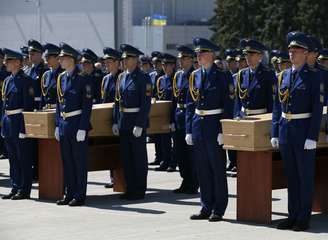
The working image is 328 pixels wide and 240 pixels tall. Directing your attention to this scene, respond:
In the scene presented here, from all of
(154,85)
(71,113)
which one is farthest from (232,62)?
(71,113)

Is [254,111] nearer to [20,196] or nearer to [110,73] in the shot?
[110,73]

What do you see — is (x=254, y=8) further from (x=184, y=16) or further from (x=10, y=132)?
(x=10, y=132)

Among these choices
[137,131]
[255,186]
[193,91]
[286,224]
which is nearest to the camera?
[286,224]

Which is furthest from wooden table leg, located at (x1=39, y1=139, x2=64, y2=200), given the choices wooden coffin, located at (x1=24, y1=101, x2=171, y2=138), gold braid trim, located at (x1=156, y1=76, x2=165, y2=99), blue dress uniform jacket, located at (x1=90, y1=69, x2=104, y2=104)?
gold braid trim, located at (x1=156, y1=76, x2=165, y2=99)

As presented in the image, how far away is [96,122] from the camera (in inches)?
497

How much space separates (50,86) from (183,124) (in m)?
1.99

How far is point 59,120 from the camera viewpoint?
1197 centimetres

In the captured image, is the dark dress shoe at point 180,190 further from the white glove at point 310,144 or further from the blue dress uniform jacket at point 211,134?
the white glove at point 310,144

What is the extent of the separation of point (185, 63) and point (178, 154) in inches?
52.9

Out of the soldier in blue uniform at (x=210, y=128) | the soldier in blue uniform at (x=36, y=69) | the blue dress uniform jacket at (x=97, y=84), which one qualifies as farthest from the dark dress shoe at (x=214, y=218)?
the blue dress uniform jacket at (x=97, y=84)

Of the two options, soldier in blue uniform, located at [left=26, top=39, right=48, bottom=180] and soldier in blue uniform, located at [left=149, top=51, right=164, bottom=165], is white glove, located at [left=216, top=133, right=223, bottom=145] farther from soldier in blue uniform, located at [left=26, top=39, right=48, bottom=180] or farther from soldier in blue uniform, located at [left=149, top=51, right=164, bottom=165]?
soldier in blue uniform, located at [left=149, top=51, right=164, bottom=165]

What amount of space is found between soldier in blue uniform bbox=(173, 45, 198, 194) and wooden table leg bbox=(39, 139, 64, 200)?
1748 mm

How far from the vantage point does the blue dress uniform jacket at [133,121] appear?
12430 mm

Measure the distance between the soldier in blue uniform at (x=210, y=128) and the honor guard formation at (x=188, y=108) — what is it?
1 cm
